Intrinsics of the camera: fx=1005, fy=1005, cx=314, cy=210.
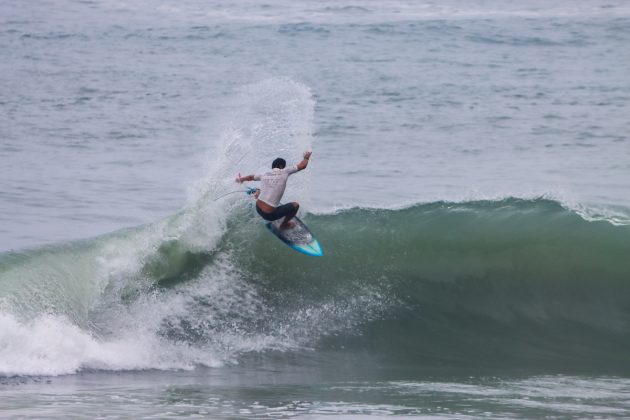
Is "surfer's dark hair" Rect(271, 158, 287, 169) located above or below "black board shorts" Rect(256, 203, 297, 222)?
above

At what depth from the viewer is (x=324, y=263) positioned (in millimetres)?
13773

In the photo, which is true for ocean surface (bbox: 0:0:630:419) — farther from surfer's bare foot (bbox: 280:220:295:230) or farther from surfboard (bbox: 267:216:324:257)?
surfer's bare foot (bbox: 280:220:295:230)

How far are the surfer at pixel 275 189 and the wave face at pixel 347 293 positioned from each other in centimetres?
119

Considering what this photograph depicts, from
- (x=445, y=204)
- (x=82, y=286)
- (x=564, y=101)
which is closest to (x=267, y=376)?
(x=82, y=286)

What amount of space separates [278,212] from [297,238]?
0.63m

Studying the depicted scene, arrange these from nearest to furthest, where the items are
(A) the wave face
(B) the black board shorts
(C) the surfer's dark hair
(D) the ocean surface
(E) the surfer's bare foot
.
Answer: (D) the ocean surface
(A) the wave face
(C) the surfer's dark hair
(B) the black board shorts
(E) the surfer's bare foot

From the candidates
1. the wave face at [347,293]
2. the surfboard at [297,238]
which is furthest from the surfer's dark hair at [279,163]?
the wave face at [347,293]

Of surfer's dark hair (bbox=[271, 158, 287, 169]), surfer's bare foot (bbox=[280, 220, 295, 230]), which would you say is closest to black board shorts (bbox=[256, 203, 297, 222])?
surfer's bare foot (bbox=[280, 220, 295, 230])

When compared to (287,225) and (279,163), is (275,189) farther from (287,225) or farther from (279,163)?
(287,225)

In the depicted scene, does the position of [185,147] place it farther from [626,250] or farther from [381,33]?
[381,33]

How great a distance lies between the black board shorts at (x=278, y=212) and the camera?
12.5 m

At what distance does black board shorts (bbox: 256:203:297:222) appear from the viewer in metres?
12.5

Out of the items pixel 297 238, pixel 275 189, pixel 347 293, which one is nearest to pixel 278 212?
pixel 275 189

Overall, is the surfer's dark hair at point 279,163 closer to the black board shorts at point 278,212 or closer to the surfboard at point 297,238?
the black board shorts at point 278,212
